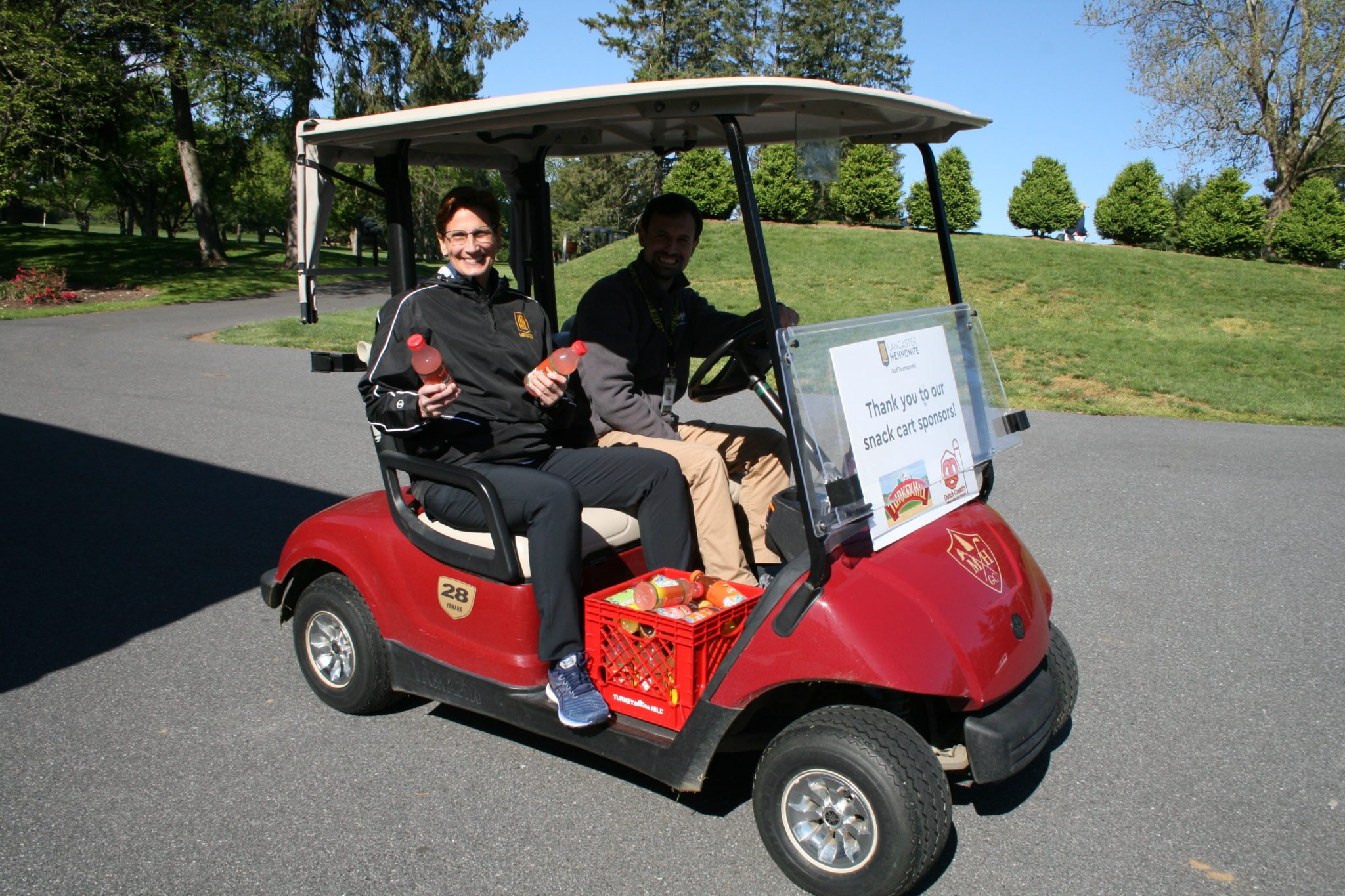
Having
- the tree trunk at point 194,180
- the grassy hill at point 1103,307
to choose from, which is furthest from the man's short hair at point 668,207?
the tree trunk at point 194,180

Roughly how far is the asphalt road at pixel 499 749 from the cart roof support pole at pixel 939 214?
5.13ft

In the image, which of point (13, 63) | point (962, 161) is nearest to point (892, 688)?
point (962, 161)

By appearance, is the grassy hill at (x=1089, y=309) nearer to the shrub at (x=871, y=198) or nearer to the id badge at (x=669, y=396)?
the shrub at (x=871, y=198)

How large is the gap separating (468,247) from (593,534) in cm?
98

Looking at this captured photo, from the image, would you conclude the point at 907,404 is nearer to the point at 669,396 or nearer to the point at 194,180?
the point at 669,396

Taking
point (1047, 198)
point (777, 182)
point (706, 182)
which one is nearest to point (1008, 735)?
point (777, 182)

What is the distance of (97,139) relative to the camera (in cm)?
2300

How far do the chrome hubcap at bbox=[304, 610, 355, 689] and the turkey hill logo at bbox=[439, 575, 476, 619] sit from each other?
464 millimetres

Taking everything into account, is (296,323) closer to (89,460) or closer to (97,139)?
(89,460)

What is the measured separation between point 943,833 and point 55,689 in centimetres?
298

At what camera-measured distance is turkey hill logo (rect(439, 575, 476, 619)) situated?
2.92 meters

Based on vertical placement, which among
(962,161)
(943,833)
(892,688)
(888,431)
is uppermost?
(962,161)

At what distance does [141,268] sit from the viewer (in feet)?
75.5

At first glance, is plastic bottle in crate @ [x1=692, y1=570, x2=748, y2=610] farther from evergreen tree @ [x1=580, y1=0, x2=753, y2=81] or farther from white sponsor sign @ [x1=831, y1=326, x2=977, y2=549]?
evergreen tree @ [x1=580, y1=0, x2=753, y2=81]
